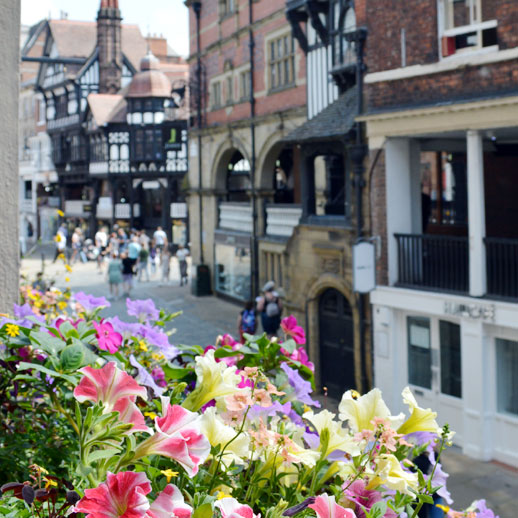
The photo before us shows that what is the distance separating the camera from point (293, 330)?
341 centimetres

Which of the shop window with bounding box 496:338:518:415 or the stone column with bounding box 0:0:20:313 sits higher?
the stone column with bounding box 0:0:20:313

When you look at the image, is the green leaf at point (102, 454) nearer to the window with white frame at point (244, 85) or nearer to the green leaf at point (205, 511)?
the green leaf at point (205, 511)

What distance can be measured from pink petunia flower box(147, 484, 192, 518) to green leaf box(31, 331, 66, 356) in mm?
731

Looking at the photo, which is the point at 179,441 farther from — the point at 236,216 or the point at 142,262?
the point at 142,262

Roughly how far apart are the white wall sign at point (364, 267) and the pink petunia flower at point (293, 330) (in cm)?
1079

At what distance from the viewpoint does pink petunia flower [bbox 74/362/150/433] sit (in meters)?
2.23

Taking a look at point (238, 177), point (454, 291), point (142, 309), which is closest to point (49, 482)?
point (142, 309)

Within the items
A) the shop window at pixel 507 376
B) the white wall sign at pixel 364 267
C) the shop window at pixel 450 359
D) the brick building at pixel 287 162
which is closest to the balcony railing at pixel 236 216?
the brick building at pixel 287 162

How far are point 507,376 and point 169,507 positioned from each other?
11.5 meters

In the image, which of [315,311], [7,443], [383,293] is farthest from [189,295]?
[7,443]

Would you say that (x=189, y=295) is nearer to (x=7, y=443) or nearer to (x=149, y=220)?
(x=149, y=220)

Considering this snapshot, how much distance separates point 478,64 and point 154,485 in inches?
453

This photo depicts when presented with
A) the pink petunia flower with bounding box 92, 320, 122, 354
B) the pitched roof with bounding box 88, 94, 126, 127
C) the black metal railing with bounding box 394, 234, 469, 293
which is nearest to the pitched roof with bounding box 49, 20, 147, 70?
the pitched roof with bounding box 88, 94, 126, 127

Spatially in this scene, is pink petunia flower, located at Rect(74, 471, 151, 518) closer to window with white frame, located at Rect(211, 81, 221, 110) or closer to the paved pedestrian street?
the paved pedestrian street
